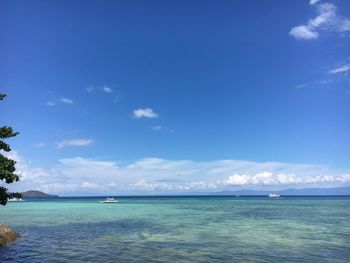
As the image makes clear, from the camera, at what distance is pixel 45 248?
3362cm

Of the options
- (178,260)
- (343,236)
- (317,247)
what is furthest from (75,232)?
(343,236)

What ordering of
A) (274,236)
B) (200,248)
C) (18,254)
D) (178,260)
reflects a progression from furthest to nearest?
1. (274,236)
2. (200,248)
3. (18,254)
4. (178,260)

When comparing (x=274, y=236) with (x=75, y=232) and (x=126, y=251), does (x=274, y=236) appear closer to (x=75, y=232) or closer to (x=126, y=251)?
(x=126, y=251)

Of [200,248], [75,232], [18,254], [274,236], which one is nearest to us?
[18,254]

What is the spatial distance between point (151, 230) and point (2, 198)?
69.0ft

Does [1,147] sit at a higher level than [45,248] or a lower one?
higher

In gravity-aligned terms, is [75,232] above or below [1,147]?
below

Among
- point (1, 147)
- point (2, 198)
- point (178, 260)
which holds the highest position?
point (1, 147)

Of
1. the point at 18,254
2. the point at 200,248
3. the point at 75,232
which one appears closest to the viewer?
the point at 18,254

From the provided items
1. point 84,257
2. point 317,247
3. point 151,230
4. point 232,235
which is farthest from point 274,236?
point 84,257

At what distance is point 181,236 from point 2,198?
760 inches

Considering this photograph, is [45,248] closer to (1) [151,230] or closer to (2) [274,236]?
(1) [151,230]

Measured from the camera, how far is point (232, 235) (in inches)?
1654

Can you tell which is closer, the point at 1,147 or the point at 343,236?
the point at 1,147
